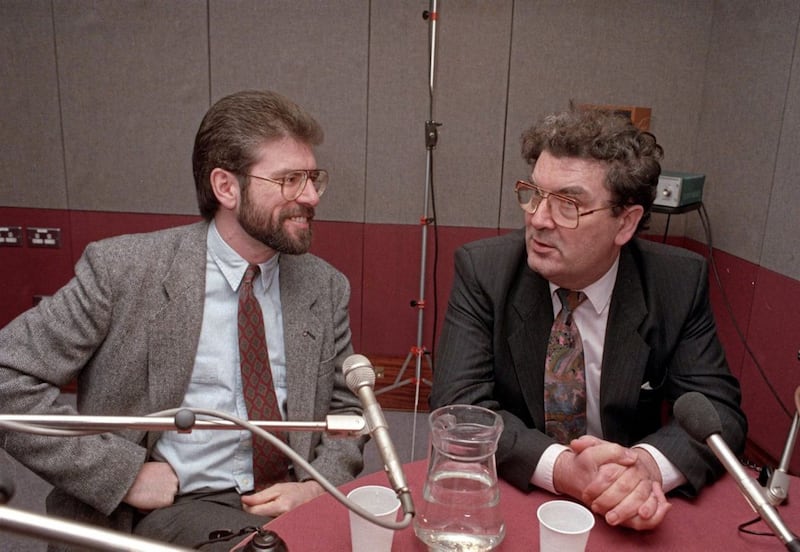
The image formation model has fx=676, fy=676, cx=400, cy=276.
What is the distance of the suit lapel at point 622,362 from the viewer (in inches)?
61.8

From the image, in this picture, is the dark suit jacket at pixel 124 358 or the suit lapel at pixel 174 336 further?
the suit lapel at pixel 174 336

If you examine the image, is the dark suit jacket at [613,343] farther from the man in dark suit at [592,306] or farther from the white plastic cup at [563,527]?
the white plastic cup at [563,527]

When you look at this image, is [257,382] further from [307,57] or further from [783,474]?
[307,57]

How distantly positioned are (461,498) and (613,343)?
0.70 meters

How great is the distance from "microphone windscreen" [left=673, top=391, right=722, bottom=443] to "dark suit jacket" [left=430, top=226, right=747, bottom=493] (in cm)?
60

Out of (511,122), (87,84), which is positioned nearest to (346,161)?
(511,122)

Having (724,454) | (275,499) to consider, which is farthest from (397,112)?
(724,454)

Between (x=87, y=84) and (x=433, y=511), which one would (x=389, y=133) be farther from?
(x=433, y=511)

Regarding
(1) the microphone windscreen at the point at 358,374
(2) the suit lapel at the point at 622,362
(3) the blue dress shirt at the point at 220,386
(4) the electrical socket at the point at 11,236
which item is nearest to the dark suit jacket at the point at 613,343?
(2) the suit lapel at the point at 622,362

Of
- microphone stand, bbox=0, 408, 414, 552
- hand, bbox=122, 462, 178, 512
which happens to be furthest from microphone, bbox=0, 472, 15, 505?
hand, bbox=122, 462, 178, 512

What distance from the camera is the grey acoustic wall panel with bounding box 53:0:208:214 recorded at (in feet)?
10.4

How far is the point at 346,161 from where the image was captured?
3.31 m

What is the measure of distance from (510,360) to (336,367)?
0.47 m

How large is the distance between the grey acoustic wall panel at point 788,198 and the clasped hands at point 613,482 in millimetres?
1677
